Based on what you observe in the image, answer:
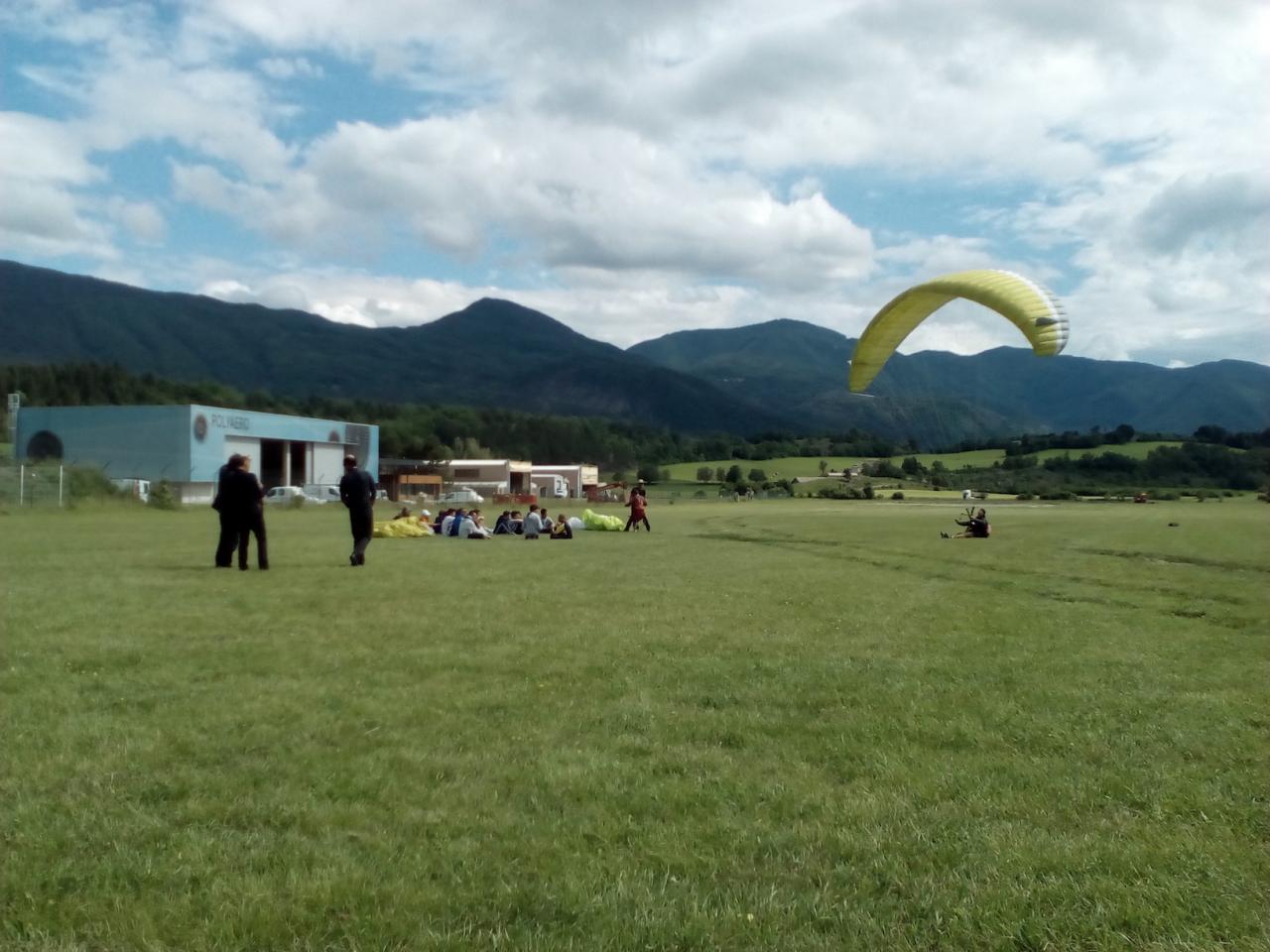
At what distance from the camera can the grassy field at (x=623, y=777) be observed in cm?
342

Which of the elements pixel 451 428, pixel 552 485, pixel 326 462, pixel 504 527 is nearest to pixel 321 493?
pixel 326 462

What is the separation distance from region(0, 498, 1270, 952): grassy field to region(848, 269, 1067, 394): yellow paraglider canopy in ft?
30.4

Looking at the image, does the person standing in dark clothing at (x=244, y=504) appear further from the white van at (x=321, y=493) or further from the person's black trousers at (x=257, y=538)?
the white van at (x=321, y=493)

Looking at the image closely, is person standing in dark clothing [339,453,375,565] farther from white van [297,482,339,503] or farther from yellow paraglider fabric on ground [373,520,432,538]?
white van [297,482,339,503]

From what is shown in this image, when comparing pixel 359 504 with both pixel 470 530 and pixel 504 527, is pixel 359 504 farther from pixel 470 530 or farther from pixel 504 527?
pixel 504 527

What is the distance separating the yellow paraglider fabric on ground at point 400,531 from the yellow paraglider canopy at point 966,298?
11723 mm

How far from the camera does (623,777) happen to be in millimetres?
4840

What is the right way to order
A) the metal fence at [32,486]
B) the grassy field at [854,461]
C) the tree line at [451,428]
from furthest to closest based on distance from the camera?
the tree line at [451,428] → the grassy field at [854,461] → the metal fence at [32,486]

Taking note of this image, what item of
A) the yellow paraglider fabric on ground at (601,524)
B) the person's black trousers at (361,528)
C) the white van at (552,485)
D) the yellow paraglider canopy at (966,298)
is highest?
the yellow paraglider canopy at (966,298)

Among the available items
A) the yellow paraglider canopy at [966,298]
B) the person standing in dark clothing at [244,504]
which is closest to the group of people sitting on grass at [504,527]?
the yellow paraglider canopy at [966,298]

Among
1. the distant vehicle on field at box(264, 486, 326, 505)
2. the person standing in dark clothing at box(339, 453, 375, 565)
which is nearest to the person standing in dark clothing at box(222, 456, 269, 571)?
the person standing in dark clothing at box(339, 453, 375, 565)

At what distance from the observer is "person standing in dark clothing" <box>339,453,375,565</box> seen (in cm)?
1606

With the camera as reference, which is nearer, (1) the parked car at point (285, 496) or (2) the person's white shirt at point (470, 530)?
(2) the person's white shirt at point (470, 530)

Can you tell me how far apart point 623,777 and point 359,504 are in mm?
12303
